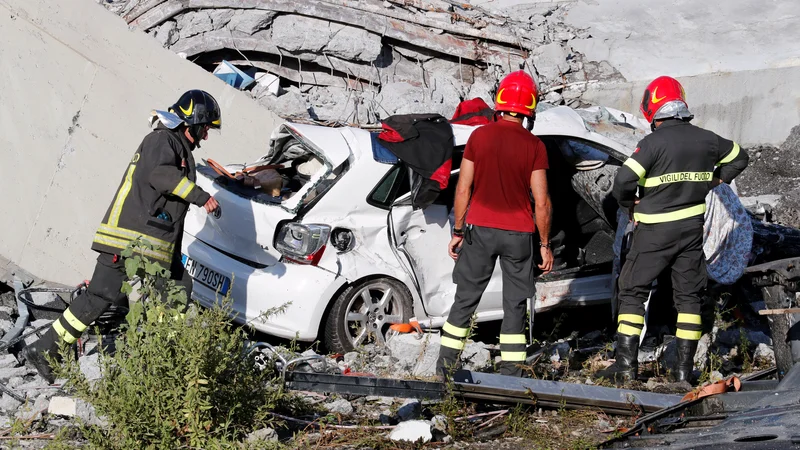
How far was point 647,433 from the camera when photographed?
4480 mm

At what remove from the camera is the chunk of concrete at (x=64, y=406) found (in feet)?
15.1

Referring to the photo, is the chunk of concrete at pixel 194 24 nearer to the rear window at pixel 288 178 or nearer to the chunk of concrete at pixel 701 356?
the rear window at pixel 288 178

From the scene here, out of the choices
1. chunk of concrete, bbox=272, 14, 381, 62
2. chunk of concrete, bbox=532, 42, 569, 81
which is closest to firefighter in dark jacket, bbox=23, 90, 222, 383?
chunk of concrete, bbox=272, 14, 381, 62

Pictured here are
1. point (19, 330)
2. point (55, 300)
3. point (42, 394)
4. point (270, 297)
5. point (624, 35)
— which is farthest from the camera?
point (624, 35)

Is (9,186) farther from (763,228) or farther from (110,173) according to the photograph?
(763,228)

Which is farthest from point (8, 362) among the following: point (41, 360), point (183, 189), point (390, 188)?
point (390, 188)

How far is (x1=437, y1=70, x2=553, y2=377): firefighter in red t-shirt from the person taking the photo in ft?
16.7

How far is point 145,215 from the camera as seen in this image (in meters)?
5.39

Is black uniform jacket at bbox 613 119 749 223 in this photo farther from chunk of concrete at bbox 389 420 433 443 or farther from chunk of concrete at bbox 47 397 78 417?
chunk of concrete at bbox 47 397 78 417

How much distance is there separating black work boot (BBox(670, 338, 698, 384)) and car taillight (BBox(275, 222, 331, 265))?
2338 millimetres

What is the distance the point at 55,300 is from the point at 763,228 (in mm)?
5568

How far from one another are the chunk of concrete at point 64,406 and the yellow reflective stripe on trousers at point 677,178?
3440mm

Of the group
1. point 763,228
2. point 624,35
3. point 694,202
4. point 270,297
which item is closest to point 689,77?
point 624,35

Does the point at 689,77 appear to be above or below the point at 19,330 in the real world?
above
